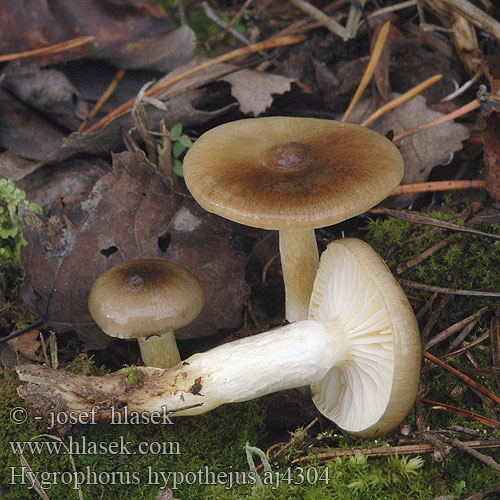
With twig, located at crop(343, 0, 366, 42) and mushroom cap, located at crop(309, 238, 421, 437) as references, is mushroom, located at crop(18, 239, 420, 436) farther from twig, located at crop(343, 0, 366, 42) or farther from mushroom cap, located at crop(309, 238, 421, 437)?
twig, located at crop(343, 0, 366, 42)

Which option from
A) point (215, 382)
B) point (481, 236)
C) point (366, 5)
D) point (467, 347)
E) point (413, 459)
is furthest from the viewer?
point (366, 5)

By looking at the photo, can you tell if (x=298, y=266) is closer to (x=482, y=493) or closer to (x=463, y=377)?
(x=463, y=377)

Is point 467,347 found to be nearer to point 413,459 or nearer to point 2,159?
point 413,459

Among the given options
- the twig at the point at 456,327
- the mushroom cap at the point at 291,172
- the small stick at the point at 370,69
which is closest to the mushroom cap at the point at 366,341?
the mushroom cap at the point at 291,172

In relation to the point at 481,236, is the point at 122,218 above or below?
above

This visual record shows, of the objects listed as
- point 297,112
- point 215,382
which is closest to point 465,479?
point 215,382

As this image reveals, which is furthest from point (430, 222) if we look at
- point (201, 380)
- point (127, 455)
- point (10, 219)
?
point (10, 219)
